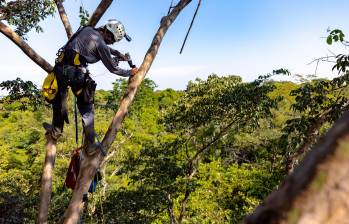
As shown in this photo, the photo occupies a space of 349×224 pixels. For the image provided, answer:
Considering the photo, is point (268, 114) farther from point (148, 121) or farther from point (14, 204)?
point (148, 121)

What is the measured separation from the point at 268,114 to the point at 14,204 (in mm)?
11625

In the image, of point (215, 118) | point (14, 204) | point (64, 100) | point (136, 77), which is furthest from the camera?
point (14, 204)

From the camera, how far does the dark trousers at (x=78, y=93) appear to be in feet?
12.6

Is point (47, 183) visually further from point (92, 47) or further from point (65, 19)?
point (65, 19)

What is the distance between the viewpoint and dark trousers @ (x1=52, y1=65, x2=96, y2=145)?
12.6ft

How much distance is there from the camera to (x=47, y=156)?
4.33m

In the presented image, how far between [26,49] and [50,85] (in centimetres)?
59

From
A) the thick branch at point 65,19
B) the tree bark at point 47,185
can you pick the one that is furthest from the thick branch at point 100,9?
the tree bark at point 47,185

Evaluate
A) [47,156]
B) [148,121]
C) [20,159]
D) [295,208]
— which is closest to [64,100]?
[47,156]

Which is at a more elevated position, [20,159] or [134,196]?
[20,159]

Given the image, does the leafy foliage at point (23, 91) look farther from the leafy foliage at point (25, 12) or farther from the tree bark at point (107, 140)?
the tree bark at point (107, 140)

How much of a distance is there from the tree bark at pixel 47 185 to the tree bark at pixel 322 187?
3796 mm

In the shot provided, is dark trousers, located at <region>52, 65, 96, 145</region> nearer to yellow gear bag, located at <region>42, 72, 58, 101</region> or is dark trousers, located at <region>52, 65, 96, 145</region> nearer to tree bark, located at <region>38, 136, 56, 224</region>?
yellow gear bag, located at <region>42, 72, 58, 101</region>

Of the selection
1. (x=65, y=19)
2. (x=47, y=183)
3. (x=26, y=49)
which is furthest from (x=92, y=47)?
(x=47, y=183)
